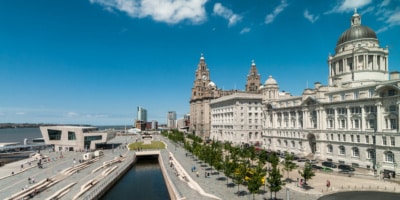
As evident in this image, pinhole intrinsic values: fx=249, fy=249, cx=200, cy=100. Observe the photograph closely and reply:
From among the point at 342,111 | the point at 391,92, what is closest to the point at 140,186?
the point at 342,111

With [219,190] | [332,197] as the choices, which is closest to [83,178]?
[219,190]

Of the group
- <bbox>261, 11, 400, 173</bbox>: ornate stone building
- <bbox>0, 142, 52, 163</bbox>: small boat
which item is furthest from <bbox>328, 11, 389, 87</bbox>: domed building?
<bbox>0, 142, 52, 163</bbox>: small boat

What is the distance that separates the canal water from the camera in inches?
2121

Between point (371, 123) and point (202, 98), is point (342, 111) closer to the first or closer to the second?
point (371, 123)

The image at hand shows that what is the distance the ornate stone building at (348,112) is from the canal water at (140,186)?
46460 millimetres

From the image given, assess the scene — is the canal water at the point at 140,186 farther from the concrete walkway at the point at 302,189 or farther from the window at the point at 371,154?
the window at the point at 371,154

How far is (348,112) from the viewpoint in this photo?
217 feet

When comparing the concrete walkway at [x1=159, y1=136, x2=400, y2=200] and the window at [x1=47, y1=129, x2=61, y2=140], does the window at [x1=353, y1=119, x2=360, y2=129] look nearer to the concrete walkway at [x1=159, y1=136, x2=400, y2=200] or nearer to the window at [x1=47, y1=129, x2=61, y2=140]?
the concrete walkway at [x1=159, y1=136, x2=400, y2=200]

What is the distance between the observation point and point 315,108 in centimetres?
7662

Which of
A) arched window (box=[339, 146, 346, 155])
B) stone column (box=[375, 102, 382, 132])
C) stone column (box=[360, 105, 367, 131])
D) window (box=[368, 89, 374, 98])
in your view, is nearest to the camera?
stone column (box=[375, 102, 382, 132])

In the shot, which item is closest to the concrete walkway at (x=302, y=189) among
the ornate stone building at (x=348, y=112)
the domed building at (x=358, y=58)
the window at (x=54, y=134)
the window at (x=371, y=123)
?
the ornate stone building at (x=348, y=112)

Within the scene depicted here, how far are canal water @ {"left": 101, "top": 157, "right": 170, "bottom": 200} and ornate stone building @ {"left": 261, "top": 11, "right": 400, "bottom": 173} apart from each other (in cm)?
4646

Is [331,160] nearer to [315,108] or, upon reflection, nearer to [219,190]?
[315,108]

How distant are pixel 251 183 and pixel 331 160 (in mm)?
44349
